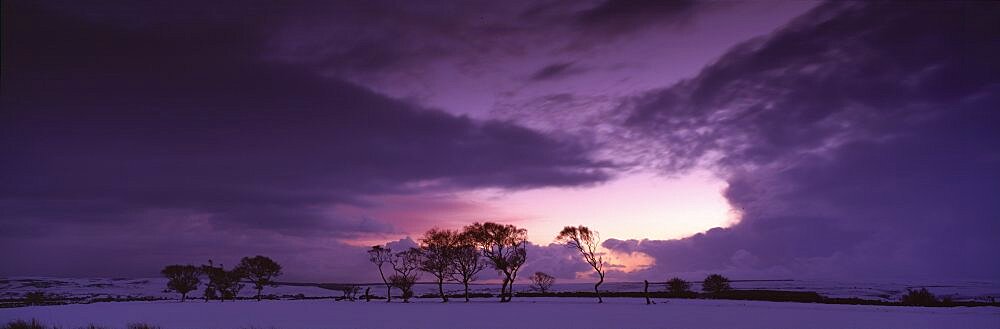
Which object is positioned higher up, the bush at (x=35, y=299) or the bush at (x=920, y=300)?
the bush at (x=920, y=300)

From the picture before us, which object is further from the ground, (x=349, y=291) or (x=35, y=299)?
(x=349, y=291)

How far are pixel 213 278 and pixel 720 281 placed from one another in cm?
9365

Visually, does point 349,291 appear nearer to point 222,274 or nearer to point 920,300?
point 222,274

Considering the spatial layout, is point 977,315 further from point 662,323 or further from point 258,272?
point 258,272

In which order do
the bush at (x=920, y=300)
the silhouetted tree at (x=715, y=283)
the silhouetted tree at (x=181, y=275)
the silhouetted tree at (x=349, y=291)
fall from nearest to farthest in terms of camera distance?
the bush at (x=920, y=300)
the silhouetted tree at (x=715, y=283)
the silhouetted tree at (x=349, y=291)
the silhouetted tree at (x=181, y=275)

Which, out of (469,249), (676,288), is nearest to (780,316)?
(469,249)

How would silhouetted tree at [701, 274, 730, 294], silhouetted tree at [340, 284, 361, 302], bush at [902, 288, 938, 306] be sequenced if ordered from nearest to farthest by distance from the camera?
1. bush at [902, 288, 938, 306]
2. silhouetted tree at [701, 274, 730, 294]
3. silhouetted tree at [340, 284, 361, 302]

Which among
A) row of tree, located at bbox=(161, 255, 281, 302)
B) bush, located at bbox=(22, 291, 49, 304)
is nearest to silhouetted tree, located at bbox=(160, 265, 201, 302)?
row of tree, located at bbox=(161, 255, 281, 302)

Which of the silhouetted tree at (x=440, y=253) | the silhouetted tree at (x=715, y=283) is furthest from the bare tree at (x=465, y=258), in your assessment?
the silhouetted tree at (x=715, y=283)

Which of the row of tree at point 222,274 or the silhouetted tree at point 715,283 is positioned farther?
the row of tree at point 222,274

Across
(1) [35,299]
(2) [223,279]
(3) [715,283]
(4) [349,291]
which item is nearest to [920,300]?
(3) [715,283]

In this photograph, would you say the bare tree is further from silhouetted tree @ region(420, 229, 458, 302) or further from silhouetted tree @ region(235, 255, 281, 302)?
silhouetted tree @ region(235, 255, 281, 302)

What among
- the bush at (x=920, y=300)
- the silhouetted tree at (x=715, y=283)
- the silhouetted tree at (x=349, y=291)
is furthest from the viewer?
the silhouetted tree at (x=349, y=291)

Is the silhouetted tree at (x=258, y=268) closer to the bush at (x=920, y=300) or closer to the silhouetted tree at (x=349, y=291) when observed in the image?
the silhouetted tree at (x=349, y=291)
